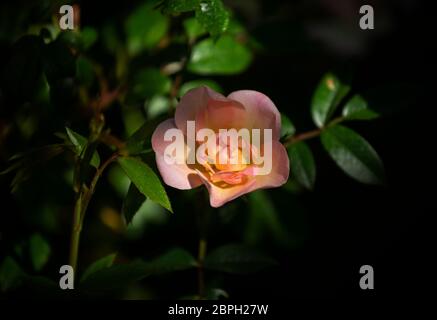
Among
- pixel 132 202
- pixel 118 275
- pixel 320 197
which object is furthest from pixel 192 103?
pixel 320 197

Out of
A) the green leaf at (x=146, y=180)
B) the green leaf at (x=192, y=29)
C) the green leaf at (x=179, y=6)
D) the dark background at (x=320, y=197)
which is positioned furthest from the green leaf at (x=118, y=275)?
the green leaf at (x=192, y=29)

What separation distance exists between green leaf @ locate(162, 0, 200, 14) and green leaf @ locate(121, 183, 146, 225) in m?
0.25

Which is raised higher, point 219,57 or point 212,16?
point 219,57

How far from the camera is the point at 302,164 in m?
0.99

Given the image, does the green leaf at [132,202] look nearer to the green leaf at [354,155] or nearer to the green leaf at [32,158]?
the green leaf at [32,158]

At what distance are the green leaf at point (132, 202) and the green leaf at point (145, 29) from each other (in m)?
0.55

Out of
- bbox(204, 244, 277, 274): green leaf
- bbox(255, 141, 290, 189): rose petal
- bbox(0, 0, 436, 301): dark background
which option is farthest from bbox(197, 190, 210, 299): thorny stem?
bbox(255, 141, 290, 189): rose petal

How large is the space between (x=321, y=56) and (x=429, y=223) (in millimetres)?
683

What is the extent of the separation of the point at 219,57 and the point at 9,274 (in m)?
0.59

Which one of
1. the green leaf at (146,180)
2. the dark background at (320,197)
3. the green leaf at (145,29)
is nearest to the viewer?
the green leaf at (146,180)

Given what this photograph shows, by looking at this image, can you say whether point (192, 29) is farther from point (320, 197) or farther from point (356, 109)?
point (320, 197)

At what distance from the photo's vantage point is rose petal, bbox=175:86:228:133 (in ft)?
2.65

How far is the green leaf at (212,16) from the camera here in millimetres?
829

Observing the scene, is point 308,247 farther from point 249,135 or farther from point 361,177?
point 249,135
